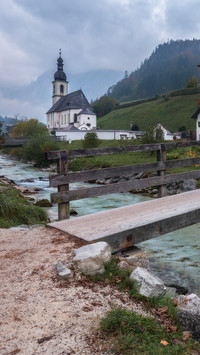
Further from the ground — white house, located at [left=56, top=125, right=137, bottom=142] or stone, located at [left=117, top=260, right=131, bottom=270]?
white house, located at [left=56, top=125, right=137, bottom=142]

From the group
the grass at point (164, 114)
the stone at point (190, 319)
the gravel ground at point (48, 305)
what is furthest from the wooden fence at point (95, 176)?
the grass at point (164, 114)

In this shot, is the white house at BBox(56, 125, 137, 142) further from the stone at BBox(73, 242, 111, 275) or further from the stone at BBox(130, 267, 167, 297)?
the stone at BBox(130, 267, 167, 297)

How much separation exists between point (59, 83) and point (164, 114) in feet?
151

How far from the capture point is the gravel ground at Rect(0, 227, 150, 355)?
2.36 meters

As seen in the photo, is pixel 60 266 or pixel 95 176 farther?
pixel 95 176

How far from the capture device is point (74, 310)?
2.76 meters

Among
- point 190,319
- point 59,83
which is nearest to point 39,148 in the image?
point 190,319

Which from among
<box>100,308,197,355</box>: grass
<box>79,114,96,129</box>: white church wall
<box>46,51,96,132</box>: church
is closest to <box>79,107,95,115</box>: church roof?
<box>46,51,96,132</box>: church

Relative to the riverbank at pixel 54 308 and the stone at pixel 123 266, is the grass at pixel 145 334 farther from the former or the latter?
the stone at pixel 123 266

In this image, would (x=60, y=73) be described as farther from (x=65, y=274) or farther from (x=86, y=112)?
(x=65, y=274)

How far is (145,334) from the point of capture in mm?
2447

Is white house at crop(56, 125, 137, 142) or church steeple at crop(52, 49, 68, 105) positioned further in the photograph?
church steeple at crop(52, 49, 68, 105)

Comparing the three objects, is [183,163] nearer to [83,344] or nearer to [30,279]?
[30,279]

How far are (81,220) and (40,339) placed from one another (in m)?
2.99
